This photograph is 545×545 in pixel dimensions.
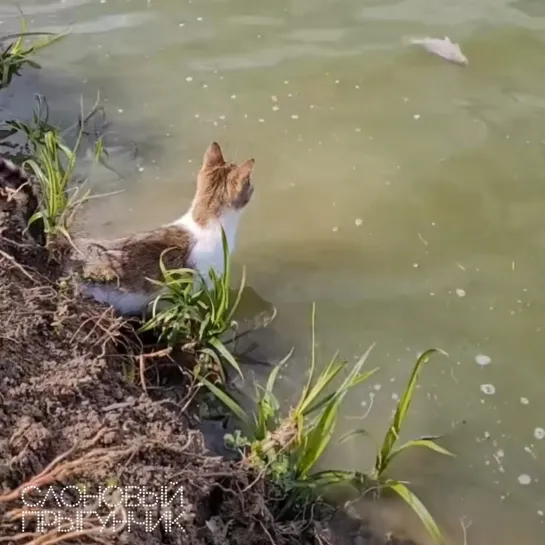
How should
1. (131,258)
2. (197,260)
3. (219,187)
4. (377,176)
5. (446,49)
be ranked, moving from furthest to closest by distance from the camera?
(446,49) < (377,176) < (219,187) < (197,260) < (131,258)

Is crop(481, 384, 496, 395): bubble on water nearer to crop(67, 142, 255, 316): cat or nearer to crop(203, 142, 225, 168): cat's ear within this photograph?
crop(67, 142, 255, 316): cat

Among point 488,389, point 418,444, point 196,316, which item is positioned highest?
point 196,316

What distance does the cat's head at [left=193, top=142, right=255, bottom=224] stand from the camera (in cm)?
296

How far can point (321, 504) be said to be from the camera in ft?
8.09

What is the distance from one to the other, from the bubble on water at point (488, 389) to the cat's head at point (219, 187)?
1213 mm

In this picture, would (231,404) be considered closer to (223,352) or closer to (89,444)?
(223,352)

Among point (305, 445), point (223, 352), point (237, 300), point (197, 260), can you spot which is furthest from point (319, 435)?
point (197, 260)

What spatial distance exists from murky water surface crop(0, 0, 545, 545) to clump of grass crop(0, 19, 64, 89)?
93mm

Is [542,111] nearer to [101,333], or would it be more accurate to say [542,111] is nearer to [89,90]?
[89,90]

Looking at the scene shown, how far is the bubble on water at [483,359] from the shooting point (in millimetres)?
2990

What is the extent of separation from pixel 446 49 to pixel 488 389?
7.81 feet

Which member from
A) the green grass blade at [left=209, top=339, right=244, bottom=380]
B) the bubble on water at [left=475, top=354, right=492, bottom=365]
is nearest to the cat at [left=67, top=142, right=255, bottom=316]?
the green grass blade at [left=209, top=339, right=244, bottom=380]

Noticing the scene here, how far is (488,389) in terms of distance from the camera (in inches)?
114

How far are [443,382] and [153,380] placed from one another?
44.6 inches
